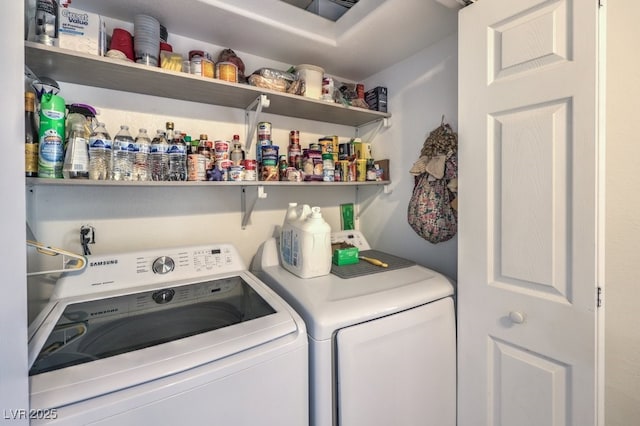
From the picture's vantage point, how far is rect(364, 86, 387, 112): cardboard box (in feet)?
6.27

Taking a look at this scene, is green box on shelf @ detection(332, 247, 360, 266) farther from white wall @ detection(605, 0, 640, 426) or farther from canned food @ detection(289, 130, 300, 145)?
white wall @ detection(605, 0, 640, 426)

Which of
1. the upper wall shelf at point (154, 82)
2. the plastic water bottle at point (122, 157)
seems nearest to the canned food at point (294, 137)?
the upper wall shelf at point (154, 82)

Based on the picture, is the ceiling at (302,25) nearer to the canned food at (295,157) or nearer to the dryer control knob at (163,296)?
the canned food at (295,157)

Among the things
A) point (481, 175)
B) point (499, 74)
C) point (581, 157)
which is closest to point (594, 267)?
point (581, 157)

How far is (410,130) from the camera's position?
180cm

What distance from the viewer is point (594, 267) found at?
35.6 inches

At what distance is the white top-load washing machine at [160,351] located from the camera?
26.7 inches

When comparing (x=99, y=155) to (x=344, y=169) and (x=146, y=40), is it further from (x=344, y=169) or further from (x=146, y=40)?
(x=344, y=169)

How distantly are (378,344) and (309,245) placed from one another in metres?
0.52

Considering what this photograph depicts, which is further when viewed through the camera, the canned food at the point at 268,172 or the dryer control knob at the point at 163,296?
Answer: the canned food at the point at 268,172

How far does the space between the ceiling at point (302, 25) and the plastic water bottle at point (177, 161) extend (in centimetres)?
64

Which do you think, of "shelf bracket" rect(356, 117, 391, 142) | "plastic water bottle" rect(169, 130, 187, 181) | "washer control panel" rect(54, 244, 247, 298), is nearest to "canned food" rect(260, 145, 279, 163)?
"plastic water bottle" rect(169, 130, 187, 181)

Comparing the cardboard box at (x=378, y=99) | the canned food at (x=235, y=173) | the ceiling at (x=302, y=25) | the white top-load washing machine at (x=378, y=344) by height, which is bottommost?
the white top-load washing machine at (x=378, y=344)

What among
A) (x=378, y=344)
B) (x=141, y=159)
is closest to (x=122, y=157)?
(x=141, y=159)
